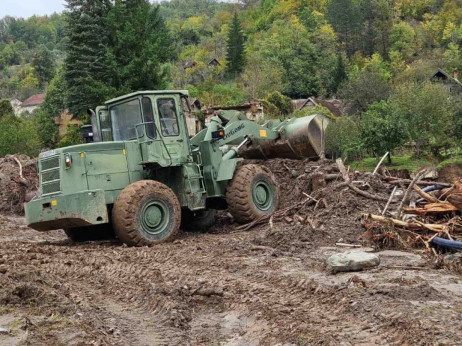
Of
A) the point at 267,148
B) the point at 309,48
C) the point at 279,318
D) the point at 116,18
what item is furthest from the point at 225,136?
the point at 309,48

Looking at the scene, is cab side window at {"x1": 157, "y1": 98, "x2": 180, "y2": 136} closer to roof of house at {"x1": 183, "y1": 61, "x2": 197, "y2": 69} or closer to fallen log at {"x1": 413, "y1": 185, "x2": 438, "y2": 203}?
fallen log at {"x1": 413, "y1": 185, "x2": 438, "y2": 203}

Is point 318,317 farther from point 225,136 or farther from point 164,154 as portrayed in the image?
point 225,136

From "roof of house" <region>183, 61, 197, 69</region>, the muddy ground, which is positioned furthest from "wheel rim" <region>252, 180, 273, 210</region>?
"roof of house" <region>183, 61, 197, 69</region>

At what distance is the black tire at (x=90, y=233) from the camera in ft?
42.8

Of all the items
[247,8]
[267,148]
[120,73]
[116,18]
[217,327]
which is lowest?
[217,327]

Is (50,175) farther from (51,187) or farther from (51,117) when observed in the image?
(51,117)

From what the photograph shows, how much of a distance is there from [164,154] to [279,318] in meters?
6.63

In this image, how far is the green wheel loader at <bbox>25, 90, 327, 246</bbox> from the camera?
11.4 meters

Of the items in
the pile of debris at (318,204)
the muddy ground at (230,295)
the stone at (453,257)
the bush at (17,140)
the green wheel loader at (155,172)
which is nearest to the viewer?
the muddy ground at (230,295)

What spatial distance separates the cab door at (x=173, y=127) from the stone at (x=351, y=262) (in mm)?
5206

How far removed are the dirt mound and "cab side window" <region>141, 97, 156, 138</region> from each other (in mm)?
10253

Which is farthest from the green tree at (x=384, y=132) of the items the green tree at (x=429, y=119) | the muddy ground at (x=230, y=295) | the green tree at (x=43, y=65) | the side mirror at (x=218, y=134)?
the green tree at (x=43, y=65)

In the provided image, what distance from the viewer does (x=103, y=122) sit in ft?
43.2

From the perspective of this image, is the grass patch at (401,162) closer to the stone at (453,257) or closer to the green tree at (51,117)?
the green tree at (51,117)
